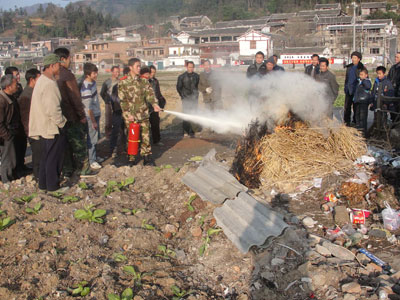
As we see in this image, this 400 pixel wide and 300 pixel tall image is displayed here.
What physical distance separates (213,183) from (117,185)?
1736mm

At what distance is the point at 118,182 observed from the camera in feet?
22.1

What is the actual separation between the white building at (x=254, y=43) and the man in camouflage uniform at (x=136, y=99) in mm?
54117

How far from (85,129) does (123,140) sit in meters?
1.56

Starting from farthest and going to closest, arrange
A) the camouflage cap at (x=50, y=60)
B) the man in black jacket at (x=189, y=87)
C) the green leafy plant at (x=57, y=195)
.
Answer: the man in black jacket at (x=189, y=87) → the green leafy plant at (x=57, y=195) → the camouflage cap at (x=50, y=60)

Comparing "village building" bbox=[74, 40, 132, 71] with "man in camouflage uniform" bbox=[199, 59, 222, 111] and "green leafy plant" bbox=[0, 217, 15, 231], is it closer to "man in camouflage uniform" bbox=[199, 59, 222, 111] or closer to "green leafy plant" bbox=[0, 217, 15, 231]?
"man in camouflage uniform" bbox=[199, 59, 222, 111]

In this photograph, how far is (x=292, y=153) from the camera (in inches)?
257

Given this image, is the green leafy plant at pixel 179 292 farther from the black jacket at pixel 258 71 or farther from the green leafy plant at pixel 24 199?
the black jacket at pixel 258 71

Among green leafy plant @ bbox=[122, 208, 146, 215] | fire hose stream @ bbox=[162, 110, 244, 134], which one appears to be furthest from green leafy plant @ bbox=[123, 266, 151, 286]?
fire hose stream @ bbox=[162, 110, 244, 134]

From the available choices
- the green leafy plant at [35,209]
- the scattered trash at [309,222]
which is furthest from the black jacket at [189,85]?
the scattered trash at [309,222]

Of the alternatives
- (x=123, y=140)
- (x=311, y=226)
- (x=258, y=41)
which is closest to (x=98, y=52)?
(x=258, y=41)

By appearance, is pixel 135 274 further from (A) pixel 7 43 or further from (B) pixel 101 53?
(A) pixel 7 43

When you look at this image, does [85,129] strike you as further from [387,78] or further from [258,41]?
[258,41]

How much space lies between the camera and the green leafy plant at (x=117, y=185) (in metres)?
Result: 6.29

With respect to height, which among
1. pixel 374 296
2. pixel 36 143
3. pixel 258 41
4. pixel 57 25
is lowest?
pixel 374 296
